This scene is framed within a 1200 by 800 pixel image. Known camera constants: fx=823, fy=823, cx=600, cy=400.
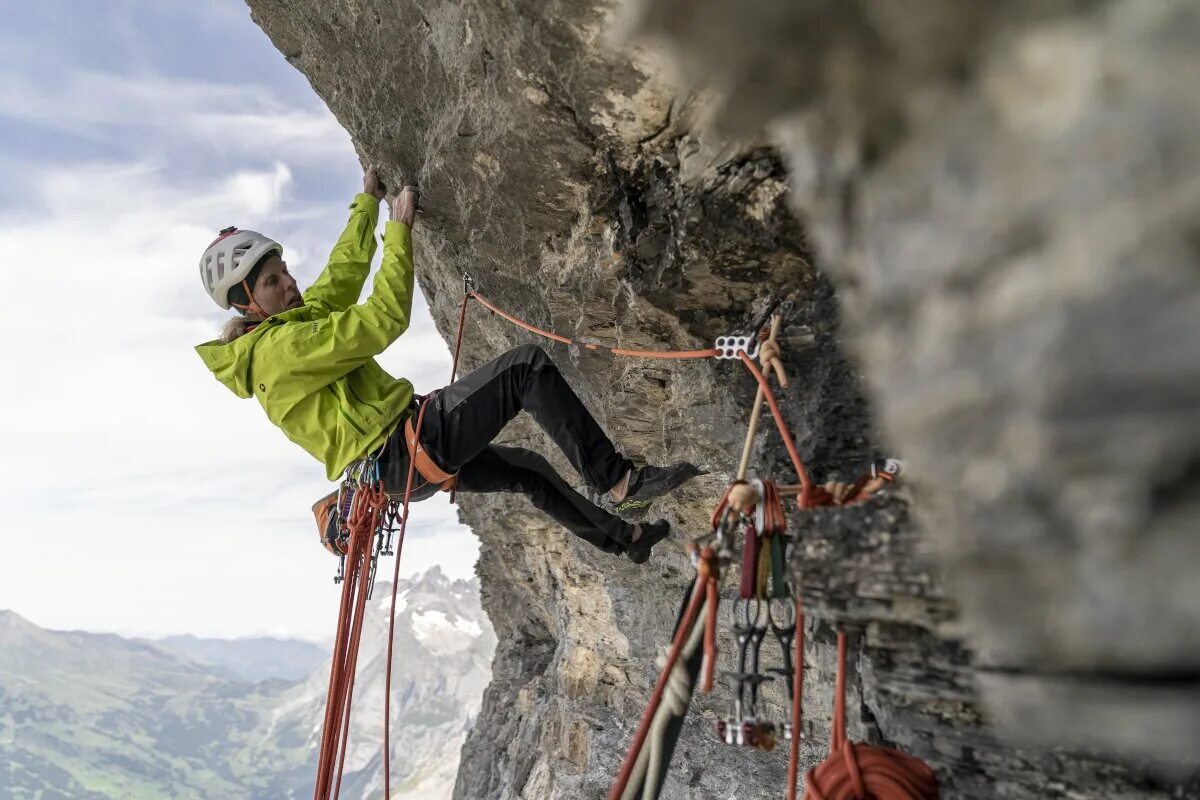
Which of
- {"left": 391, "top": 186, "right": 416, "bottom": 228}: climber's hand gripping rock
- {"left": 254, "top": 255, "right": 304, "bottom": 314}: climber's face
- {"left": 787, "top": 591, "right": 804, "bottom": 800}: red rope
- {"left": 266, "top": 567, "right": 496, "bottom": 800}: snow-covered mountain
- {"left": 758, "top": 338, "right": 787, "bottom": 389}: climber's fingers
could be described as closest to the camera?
{"left": 787, "top": 591, "right": 804, "bottom": 800}: red rope

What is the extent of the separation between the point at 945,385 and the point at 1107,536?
0.25 meters

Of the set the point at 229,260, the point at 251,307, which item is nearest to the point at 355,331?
the point at 251,307

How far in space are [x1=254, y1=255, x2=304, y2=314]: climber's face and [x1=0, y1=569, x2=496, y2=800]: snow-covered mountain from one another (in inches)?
4817

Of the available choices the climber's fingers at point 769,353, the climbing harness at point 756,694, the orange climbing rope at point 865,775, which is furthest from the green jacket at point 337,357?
the orange climbing rope at point 865,775

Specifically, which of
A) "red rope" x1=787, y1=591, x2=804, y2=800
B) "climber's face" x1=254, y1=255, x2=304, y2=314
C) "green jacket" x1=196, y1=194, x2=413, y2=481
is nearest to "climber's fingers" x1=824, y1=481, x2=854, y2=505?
"red rope" x1=787, y1=591, x2=804, y2=800

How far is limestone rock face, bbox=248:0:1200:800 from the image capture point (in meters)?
0.88

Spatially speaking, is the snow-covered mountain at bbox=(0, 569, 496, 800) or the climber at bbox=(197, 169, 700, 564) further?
the snow-covered mountain at bbox=(0, 569, 496, 800)

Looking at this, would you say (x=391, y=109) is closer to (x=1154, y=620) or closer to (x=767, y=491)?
(x=767, y=491)

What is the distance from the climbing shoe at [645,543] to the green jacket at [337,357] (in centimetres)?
152

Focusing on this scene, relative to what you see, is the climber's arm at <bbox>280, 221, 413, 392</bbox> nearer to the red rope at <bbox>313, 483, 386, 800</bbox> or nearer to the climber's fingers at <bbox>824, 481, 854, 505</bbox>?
the red rope at <bbox>313, 483, 386, 800</bbox>

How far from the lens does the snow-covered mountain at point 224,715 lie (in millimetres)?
133000

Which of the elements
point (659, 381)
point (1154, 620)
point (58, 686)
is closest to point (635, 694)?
point (659, 381)

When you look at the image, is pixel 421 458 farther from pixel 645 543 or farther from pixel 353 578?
pixel 645 543

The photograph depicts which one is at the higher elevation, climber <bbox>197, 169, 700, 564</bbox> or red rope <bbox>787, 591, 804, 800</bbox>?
climber <bbox>197, 169, 700, 564</bbox>
